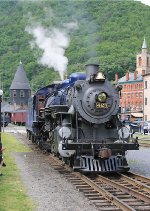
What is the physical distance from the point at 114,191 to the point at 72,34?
42.4 metres

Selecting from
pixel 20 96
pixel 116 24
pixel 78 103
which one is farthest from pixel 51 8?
pixel 78 103

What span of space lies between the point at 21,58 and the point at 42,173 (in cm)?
11835

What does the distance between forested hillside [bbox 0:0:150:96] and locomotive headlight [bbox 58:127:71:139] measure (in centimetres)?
1718

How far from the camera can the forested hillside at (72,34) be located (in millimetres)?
46625

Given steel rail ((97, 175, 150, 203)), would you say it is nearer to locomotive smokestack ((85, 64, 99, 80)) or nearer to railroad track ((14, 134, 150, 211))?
railroad track ((14, 134, 150, 211))

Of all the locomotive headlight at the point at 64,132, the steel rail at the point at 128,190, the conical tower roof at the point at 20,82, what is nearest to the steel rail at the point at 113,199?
the steel rail at the point at 128,190

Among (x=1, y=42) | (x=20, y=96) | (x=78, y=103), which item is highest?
(x=1, y=42)

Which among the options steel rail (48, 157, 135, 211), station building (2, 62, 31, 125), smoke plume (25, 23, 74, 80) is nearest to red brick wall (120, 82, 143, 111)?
station building (2, 62, 31, 125)

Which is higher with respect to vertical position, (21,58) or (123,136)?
(21,58)

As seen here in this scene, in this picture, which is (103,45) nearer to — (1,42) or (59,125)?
(1,42)

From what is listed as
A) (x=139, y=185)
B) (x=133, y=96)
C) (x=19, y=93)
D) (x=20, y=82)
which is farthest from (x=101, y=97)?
(x=20, y=82)

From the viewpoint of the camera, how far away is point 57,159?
1738 cm

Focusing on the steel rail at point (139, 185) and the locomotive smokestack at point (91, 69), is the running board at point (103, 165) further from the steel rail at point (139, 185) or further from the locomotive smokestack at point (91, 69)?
the locomotive smokestack at point (91, 69)

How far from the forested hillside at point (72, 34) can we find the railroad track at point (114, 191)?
18876 millimetres
